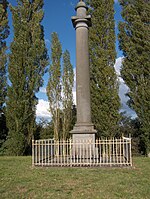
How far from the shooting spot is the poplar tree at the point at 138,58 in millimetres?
14953

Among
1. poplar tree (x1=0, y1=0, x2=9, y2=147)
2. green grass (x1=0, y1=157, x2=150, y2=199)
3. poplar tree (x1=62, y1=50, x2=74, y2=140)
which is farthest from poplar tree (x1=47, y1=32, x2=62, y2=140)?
green grass (x1=0, y1=157, x2=150, y2=199)

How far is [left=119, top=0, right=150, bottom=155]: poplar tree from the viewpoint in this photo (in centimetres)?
1495

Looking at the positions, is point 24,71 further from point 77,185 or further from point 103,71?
point 77,185

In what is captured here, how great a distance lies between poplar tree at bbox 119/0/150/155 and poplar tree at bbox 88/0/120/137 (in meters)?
0.97

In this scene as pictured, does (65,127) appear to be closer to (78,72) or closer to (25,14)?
(78,72)

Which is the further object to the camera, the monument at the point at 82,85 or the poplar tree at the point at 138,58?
the poplar tree at the point at 138,58

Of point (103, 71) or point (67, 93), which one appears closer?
point (103, 71)

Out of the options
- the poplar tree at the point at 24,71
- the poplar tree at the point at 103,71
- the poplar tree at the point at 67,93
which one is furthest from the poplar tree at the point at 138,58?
the poplar tree at the point at 24,71

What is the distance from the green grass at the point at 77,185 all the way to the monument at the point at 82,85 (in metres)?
2.35

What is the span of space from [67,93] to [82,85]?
8.37 m

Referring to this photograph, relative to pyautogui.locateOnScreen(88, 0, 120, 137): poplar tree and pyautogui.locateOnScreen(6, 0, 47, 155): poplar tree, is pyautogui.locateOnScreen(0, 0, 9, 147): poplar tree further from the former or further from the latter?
pyautogui.locateOnScreen(88, 0, 120, 137): poplar tree

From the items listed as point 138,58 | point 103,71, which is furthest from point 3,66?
point 138,58

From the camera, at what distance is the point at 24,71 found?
55.7ft

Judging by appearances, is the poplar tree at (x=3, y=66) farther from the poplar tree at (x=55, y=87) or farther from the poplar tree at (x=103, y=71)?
the poplar tree at (x=103, y=71)
